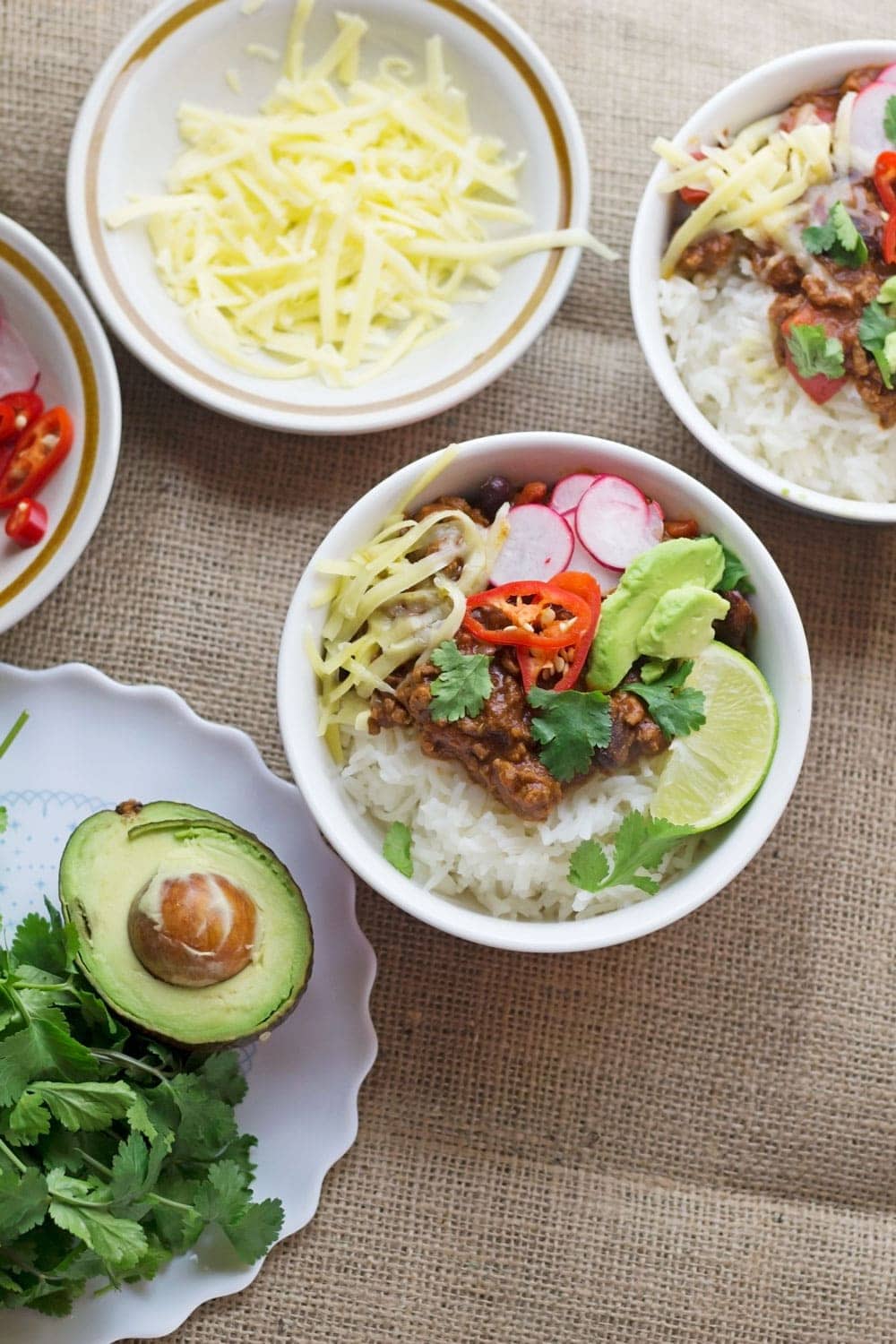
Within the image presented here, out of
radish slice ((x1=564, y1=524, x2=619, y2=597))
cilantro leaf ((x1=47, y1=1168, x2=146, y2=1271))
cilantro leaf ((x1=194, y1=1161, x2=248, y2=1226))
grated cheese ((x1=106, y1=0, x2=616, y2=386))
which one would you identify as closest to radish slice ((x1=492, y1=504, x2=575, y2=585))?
radish slice ((x1=564, y1=524, x2=619, y2=597))

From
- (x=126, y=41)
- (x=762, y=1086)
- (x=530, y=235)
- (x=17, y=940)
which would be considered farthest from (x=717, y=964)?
(x=126, y=41)

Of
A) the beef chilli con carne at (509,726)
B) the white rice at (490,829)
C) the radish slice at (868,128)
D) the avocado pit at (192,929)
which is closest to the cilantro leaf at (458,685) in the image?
the beef chilli con carne at (509,726)

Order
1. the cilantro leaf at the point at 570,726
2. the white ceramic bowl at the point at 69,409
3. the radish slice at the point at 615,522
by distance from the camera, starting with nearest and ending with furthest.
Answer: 1. the cilantro leaf at the point at 570,726
2. the radish slice at the point at 615,522
3. the white ceramic bowl at the point at 69,409

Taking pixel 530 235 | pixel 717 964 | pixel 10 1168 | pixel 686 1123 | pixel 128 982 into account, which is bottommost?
pixel 686 1123

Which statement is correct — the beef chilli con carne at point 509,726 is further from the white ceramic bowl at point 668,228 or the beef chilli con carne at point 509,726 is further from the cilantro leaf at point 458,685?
the white ceramic bowl at point 668,228

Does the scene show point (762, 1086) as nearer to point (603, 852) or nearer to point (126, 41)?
point (603, 852)

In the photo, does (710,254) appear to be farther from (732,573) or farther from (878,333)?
(732,573)

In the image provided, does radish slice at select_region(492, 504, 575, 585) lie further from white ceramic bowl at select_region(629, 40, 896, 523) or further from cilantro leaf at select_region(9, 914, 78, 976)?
cilantro leaf at select_region(9, 914, 78, 976)
